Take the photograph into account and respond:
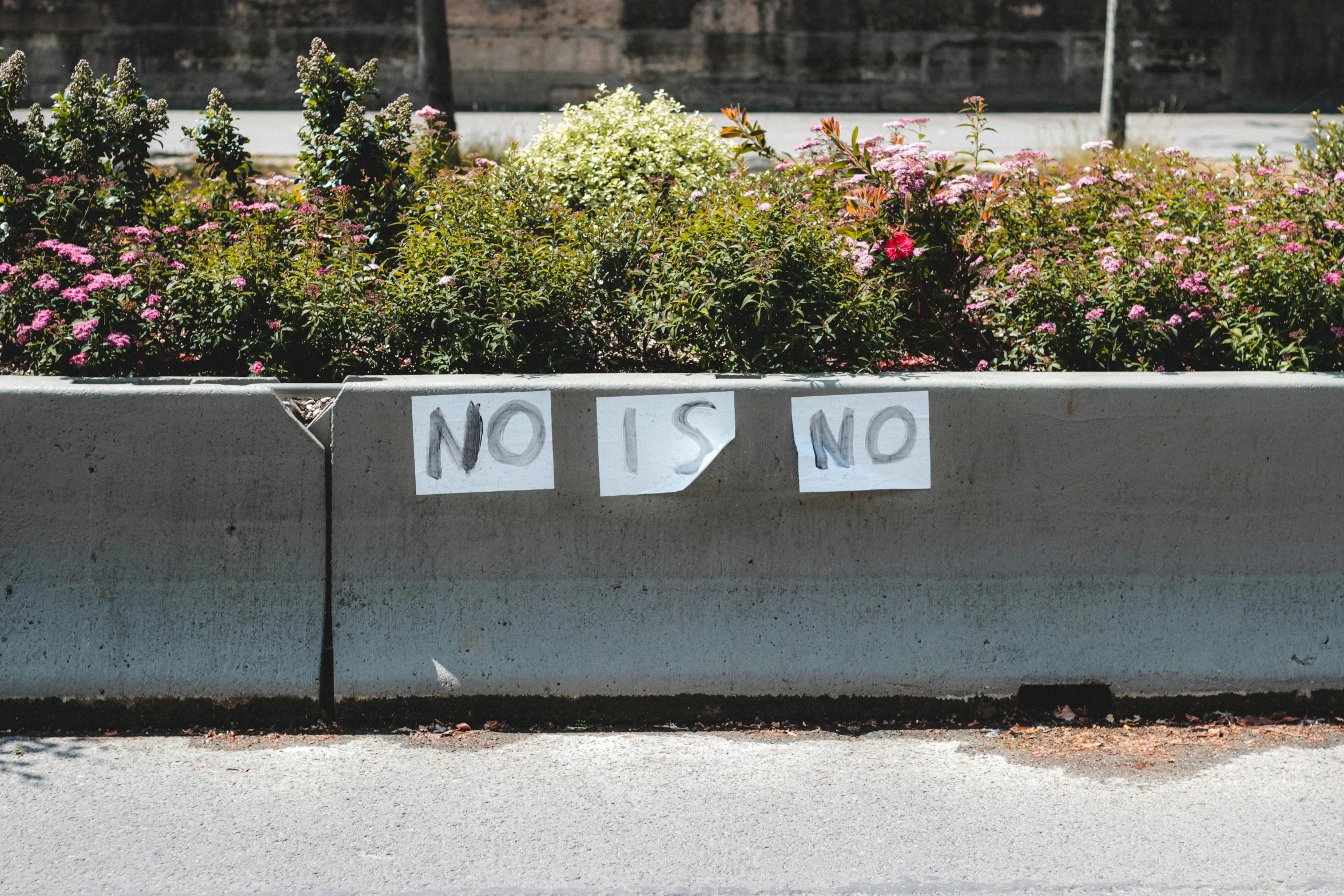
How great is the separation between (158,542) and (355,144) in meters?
2.86

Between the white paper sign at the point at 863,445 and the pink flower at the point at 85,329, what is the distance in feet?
9.45

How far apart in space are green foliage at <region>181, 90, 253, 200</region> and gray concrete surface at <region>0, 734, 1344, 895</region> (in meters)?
3.62

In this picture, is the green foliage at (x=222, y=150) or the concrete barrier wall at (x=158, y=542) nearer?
the concrete barrier wall at (x=158, y=542)

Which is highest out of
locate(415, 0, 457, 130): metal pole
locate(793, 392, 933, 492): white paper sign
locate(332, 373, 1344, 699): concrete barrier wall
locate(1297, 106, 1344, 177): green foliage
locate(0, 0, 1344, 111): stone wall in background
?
locate(0, 0, 1344, 111): stone wall in background

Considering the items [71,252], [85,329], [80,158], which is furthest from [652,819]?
[80,158]

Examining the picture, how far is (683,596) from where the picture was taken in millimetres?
4875

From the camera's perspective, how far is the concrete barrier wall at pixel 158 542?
4.74 meters

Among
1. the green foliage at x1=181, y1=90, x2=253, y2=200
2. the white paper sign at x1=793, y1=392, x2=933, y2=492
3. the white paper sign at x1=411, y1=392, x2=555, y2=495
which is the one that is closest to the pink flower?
the white paper sign at x1=411, y1=392, x2=555, y2=495

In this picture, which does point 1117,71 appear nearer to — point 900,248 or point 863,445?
point 900,248

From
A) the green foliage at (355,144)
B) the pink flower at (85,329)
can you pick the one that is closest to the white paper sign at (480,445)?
the pink flower at (85,329)

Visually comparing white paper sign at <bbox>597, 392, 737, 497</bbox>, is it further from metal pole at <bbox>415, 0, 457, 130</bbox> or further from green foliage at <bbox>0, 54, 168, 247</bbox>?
metal pole at <bbox>415, 0, 457, 130</bbox>

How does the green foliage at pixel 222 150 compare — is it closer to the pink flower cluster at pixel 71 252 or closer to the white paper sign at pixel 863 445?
the pink flower cluster at pixel 71 252

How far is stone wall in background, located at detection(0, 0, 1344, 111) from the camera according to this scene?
59.9ft

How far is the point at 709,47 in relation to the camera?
18422 millimetres
